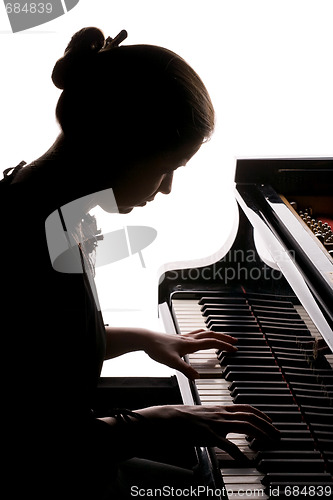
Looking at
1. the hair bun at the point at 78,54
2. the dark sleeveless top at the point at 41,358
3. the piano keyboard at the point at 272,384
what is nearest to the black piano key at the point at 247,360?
the piano keyboard at the point at 272,384

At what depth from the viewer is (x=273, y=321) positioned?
5.01 feet

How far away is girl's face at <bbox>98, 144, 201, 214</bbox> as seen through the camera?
4.01ft

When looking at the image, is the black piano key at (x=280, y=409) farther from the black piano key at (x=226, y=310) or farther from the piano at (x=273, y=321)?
the black piano key at (x=226, y=310)

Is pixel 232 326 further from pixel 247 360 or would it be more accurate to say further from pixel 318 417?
pixel 318 417

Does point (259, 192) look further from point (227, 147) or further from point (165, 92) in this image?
point (227, 147)

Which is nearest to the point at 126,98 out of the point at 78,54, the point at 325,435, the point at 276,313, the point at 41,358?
the point at 78,54

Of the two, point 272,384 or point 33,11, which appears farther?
point 33,11

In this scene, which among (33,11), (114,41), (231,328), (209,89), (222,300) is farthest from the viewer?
(209,89)

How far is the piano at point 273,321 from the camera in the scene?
116 centimetres

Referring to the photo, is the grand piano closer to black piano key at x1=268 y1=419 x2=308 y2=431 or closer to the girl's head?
black piano key at x1=268 y1=419 x2=308 y2=431

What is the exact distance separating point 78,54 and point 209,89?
1520 mm

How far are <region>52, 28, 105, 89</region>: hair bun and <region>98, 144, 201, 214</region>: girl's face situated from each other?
0.24 meters

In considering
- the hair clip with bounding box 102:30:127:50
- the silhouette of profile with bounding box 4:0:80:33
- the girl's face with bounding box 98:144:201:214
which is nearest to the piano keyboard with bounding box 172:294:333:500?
the girl's face with bounding box 98:144:201:214

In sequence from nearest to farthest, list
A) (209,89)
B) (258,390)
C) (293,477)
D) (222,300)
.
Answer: (293,477) < (258,390) < (222,300) < (209,89)
